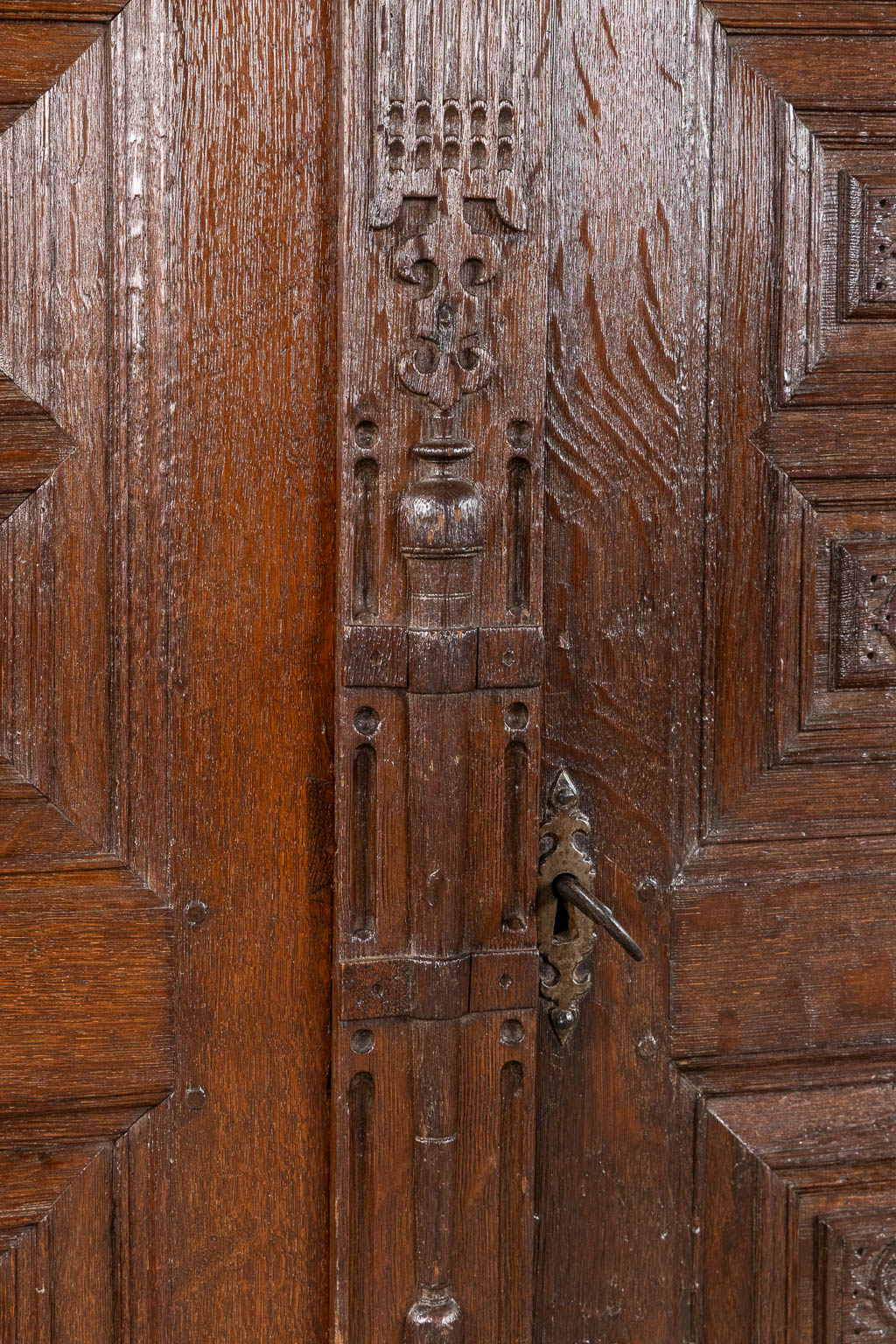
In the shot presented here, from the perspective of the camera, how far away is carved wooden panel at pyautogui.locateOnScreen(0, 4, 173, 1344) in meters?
0.92

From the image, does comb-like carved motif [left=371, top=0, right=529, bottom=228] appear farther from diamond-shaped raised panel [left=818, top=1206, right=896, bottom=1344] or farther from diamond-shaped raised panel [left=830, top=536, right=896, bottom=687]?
diamond-shaped raised panel [left=818, top=1206, right=896, bottom=1344]

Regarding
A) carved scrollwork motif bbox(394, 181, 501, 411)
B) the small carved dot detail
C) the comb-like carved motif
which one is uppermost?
the comb-like carved motif

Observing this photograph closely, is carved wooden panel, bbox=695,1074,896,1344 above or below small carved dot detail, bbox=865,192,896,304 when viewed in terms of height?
below

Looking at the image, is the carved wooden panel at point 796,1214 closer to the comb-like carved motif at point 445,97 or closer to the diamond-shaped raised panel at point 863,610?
the diamond-shaped raised panel at point 863,610

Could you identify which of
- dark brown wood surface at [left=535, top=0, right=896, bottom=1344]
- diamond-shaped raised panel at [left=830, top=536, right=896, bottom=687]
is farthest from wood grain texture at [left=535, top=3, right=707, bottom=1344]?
diamond-shaped raised panel at [left=830, top=536, right=896, bottom=687]

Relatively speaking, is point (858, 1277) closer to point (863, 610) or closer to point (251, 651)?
point (863, 610)

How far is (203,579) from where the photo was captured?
964mm

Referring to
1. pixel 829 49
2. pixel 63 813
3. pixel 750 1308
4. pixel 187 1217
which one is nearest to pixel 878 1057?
pixel 750 1308

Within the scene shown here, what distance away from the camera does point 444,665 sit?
0.94 m

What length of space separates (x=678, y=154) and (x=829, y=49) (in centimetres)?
13

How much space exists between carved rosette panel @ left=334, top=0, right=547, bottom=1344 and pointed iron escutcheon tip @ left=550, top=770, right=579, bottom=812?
45mm

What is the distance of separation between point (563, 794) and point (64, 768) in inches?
14.0

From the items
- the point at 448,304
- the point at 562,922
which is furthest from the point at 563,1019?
the point at 448,304

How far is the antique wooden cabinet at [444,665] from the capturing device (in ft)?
3.05
